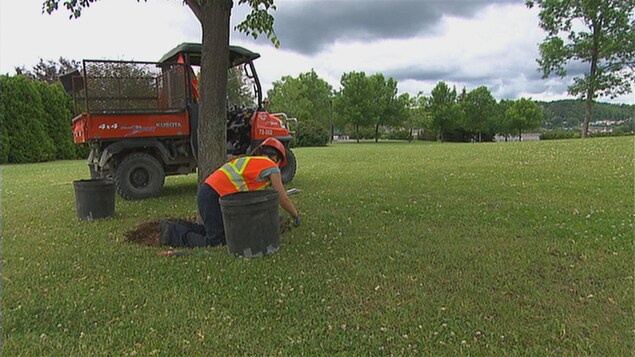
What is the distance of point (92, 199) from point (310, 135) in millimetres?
25150

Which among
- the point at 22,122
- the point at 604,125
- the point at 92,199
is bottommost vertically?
the point at 92,199

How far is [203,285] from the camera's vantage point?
3068mm

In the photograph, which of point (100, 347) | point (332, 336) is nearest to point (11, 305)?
point (100, 347)

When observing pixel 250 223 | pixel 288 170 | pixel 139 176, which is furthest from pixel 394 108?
pixel 250 223

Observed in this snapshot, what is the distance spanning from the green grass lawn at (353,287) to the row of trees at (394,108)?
2740 centimetres

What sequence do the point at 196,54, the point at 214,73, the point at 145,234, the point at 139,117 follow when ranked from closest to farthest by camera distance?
1. the point at 214,73
2. the point at 145,234
3. the point at 139,117
4. the point at 196,54

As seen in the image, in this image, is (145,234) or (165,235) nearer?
(165,235)

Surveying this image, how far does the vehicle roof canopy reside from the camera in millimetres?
7094

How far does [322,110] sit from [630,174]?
136 ft

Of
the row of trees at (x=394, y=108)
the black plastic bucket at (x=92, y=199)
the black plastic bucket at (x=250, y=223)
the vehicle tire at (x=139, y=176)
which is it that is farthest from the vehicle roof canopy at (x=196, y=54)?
→ the row of trees at (x=394, y=108)

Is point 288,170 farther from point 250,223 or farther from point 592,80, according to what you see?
point 592,80

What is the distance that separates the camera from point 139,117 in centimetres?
666

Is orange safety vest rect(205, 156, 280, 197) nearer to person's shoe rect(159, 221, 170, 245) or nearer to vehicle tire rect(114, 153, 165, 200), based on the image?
person's shoe rect(159, 221, 170, 245)

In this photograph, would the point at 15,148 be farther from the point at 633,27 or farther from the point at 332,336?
the point at 633,27
